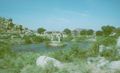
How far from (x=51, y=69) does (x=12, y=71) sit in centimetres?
201

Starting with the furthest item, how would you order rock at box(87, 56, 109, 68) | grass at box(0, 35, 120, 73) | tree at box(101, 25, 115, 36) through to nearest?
tree at box(101, 25, 115, 36) → rock at box(87, 56, 109, 68) → grass at box(0, 35, 120, 73)

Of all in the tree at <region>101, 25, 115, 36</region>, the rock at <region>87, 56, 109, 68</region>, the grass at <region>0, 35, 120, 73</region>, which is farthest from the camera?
the tree at <region>101, 25, 115, 36</region>

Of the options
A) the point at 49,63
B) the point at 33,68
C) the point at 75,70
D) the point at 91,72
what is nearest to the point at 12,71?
the point at 33,68

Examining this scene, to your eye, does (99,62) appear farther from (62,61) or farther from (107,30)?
(107,30)

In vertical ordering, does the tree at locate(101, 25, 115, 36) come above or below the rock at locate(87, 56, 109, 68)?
above

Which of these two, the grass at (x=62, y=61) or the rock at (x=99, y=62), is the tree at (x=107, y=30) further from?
the rock at (x=99, y=62)

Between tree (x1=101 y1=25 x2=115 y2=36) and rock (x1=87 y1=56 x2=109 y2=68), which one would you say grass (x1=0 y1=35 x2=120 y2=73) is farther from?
tree (x1=101 y1=25 x2=115 y2=36)

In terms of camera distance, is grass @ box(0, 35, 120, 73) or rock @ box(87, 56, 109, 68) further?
rock @ box(87, 56, 109, 68)

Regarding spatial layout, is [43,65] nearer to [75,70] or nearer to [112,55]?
[75,70]

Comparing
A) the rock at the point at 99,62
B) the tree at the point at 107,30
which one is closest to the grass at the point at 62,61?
the rock at the point at 99,62

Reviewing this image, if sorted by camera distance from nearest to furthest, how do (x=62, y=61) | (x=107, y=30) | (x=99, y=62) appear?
(x=99, y=62) < (x=62, y=61) < (x=107, y=30)

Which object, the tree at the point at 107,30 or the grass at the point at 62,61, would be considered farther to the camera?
the tree at the point at 107,30

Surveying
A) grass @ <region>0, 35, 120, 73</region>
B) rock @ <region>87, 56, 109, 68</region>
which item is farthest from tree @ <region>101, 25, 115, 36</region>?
rock @ <region>87, 56, 109, 68</region>

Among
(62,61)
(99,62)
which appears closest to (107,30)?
(62,61)
